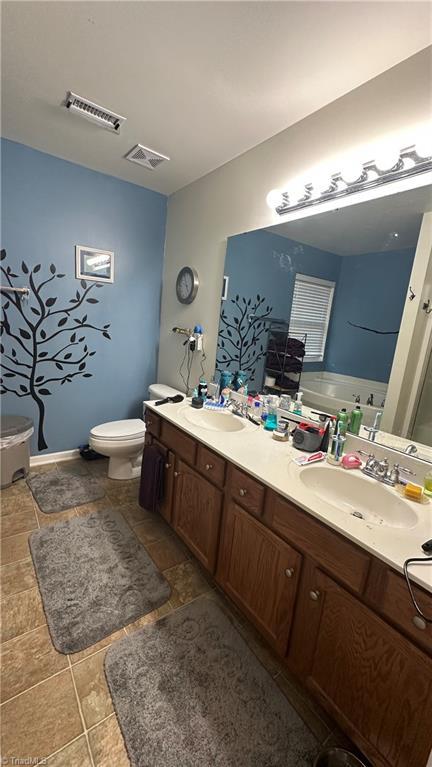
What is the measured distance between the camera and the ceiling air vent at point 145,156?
2.04 metres

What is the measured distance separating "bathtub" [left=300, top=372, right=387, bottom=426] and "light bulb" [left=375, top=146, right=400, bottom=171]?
0.91m

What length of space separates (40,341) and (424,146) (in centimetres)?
267

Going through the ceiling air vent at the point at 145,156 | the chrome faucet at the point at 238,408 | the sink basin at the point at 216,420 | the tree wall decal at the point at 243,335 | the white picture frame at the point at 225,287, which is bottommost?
the sink basin at the point at 216,420

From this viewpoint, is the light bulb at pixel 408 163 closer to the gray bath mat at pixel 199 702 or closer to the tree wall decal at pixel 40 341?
the gray bath mat at pixel 199 702

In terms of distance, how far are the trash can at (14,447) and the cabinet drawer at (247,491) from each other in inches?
71.3

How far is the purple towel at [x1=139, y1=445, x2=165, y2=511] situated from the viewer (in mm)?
1869

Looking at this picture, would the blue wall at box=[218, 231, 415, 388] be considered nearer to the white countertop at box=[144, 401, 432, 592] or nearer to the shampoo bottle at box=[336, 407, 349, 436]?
the shampoo bottle at box=[336, 407, 349, 436]

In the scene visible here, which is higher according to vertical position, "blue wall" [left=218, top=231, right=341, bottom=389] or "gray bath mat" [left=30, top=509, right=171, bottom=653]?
"blue wall" [left=218, top=231, right=341, bottom=389]

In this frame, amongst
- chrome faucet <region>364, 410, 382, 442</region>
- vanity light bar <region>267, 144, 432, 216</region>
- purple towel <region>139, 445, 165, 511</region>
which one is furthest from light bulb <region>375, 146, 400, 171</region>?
purple towel <region>139, 445, 165, 511</region>

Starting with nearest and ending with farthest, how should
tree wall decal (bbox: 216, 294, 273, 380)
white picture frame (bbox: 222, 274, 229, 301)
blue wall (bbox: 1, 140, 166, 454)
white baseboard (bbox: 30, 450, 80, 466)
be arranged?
tree wall decal (bbox: 216, 294, 273, 380)
white picture frame (bbox: 222, 274, 229, 301)
blue wall (bbox: 1, 140, 166, 454)
white baseboard (bbox: 30, 450, 80, 466)

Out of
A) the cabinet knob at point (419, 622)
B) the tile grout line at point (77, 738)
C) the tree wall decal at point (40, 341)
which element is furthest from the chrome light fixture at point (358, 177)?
the tile grout line at point (77, 738)

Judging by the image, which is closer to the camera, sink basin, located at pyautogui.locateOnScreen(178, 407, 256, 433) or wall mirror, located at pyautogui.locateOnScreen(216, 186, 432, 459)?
wall mirror, located at pyautogui.locateOnScreen(216, 186, 432, 459)

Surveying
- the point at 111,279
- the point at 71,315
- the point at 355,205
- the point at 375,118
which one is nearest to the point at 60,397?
the point at 71,315

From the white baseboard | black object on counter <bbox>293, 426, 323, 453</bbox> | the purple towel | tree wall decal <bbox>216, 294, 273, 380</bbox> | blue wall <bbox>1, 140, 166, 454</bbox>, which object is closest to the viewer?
black object on counter <bbox>293, 426, 323, 453</bbox>
